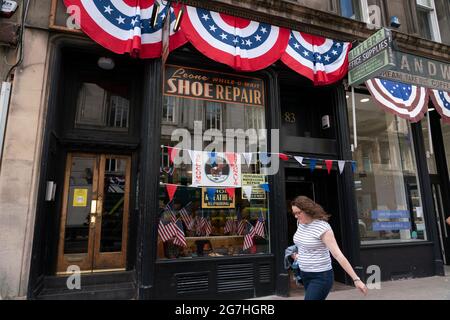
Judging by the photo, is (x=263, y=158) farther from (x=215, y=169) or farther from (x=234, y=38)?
(x=234, y=38)

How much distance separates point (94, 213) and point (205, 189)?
7.49ft

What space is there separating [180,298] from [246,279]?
1.36 meters

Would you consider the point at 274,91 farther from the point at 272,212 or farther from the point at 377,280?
the point at 377,280

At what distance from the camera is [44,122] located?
17.3 feet

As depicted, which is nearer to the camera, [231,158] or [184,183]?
[184,183]

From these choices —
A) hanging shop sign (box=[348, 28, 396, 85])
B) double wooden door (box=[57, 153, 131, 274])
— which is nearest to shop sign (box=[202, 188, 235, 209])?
double wooden door (box=[57, 153, 131, 274])

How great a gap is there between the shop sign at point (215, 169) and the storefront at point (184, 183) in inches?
0.9

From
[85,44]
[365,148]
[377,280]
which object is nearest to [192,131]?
[85,44]

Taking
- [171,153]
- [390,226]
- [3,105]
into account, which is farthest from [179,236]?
[390,226]

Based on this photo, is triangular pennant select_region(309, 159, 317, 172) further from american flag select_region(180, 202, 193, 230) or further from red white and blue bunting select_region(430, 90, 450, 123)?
red white and blue bunting select_region(430, 90, 450, 123)

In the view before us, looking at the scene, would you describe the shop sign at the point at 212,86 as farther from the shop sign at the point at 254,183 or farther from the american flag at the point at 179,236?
the american flag at the point at 179,236

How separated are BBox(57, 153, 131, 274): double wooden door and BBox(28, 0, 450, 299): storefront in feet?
Answer: 0.07

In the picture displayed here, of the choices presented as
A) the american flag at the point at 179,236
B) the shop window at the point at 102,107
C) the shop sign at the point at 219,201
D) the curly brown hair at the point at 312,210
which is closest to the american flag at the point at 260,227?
the shop sign at the point at 219,201

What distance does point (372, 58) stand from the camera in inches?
265
